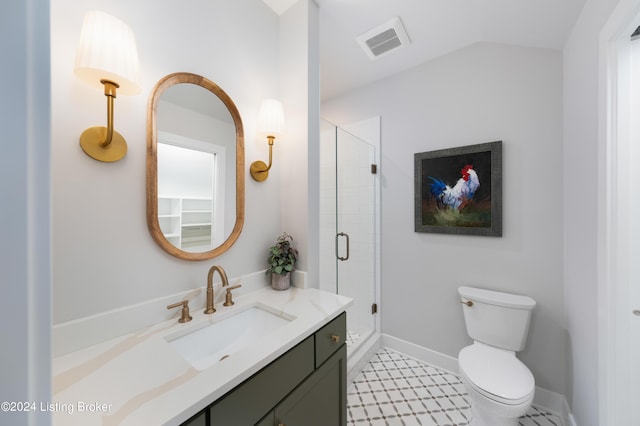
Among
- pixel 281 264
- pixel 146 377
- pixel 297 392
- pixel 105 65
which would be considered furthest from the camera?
pixel 281 264

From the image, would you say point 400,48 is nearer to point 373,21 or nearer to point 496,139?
point 373,21

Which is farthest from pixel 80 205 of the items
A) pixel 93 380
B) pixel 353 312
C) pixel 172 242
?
pixel 353 312

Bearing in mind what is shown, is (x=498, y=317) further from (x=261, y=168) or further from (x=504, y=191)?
(x=261, y=168)

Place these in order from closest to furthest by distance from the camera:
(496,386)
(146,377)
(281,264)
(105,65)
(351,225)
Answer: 1. (146,377)
2. (105,65)
3. (496,386)
4. (281,264)
5. (351,225)

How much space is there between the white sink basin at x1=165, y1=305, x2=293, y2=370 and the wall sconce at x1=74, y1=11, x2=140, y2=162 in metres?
0.76

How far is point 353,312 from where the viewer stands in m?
2.27

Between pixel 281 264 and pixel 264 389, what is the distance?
2.30ft

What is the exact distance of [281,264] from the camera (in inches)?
56.4

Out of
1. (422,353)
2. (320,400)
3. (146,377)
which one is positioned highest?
(146,377)

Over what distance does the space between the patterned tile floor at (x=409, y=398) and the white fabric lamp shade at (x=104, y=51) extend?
2.12 m

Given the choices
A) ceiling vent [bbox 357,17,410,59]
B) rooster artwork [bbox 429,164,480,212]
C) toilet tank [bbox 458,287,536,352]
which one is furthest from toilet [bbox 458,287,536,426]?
ceiling vent [bbox 357,17,410,59]

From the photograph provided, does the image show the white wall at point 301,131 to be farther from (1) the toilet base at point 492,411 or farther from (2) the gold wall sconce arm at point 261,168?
(1) the toilet base at point 492,411

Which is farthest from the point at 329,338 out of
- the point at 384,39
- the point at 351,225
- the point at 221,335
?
the point at 384,39

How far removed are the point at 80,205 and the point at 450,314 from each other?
2.35 m
